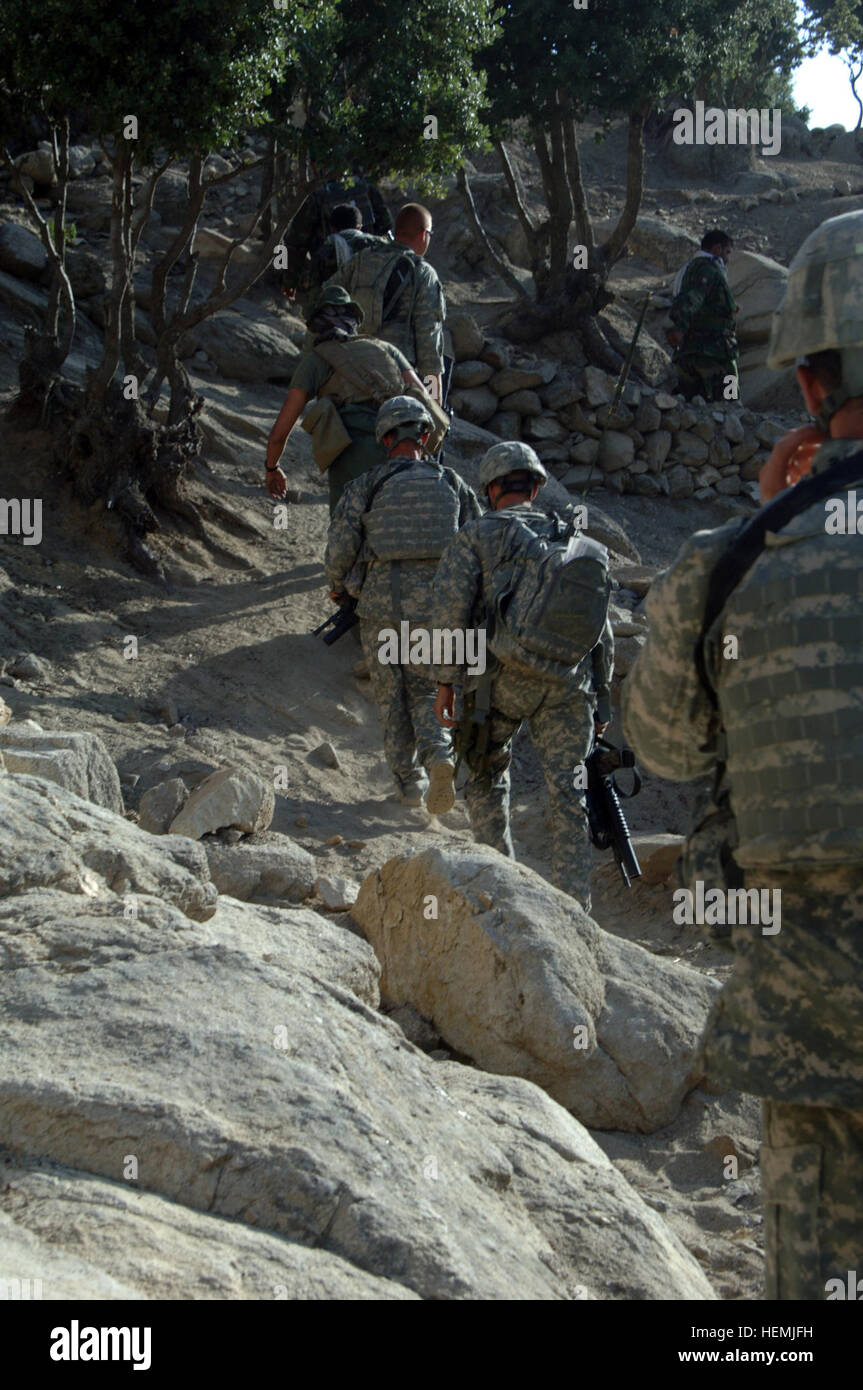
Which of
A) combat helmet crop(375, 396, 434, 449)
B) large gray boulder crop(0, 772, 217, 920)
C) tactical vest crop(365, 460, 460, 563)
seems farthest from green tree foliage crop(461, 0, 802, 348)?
large gray boulder crop(0, 772, 217, 920)

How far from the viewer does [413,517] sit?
675 cm

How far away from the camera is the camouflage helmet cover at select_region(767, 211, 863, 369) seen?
8.35ft

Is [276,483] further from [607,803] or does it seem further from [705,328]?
[705,328]

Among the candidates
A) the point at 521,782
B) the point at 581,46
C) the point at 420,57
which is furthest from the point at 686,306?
the point at 521,782

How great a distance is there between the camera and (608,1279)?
2943 mm

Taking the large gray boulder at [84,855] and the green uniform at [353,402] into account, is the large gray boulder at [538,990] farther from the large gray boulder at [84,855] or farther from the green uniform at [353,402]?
the green uniform at [353,402]

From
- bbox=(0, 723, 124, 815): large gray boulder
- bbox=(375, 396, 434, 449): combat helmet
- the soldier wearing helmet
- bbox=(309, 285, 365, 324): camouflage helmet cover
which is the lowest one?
bbox=(0, 723, 124, 815): large gray boulder

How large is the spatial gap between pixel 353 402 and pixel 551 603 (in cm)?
292

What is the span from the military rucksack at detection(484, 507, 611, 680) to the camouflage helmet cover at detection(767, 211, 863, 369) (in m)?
2.74

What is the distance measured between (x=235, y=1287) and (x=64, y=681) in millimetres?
5254

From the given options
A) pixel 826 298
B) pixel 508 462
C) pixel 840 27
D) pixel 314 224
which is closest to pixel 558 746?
pixel 508 462

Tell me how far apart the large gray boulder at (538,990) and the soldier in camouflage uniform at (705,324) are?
Answer: 991 centimetres

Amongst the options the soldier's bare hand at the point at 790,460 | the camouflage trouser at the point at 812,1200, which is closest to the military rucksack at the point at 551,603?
the soldier's bare hand at the point at 790,460

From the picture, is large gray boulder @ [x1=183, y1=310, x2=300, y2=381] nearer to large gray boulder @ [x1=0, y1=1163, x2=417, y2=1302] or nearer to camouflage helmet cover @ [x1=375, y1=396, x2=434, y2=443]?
camouflage helmet cover @ [x1=375, y1=396, x2=434, y2=443]
